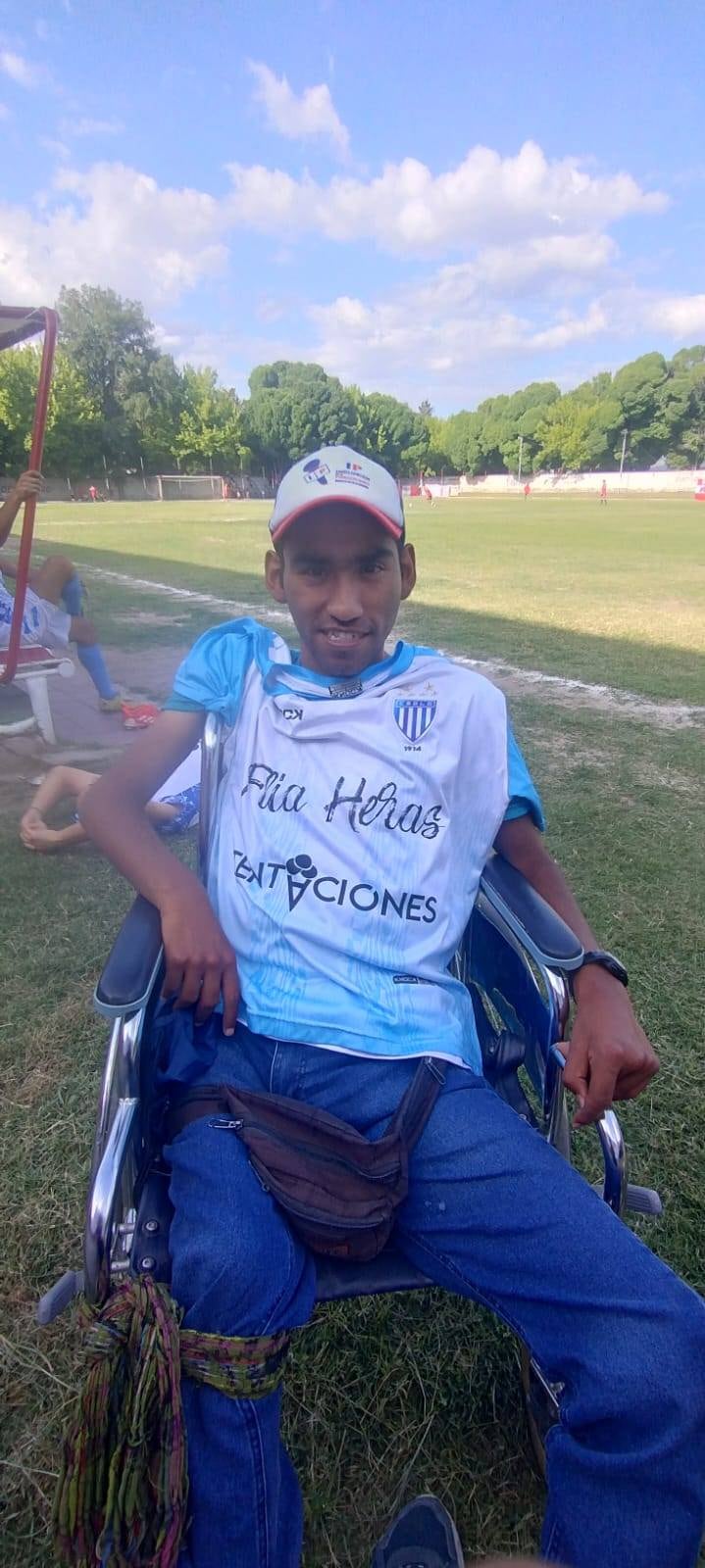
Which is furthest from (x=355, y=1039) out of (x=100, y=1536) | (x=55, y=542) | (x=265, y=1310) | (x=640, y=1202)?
(x=55, y=542)

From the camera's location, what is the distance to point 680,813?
12.2ft

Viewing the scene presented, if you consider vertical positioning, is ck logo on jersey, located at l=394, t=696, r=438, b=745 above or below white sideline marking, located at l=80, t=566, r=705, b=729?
above

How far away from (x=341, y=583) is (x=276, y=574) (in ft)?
0.56

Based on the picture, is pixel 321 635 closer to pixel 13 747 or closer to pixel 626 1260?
pixel 626 1260

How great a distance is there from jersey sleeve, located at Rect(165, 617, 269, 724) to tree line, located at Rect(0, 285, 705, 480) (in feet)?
152

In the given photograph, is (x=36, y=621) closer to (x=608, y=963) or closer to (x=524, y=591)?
(x=608, y=963)

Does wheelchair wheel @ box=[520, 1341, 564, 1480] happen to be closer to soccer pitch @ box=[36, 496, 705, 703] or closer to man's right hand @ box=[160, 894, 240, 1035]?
man's right hand @ box=[160, 894, 240, 1035]

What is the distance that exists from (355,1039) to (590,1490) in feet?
1.96

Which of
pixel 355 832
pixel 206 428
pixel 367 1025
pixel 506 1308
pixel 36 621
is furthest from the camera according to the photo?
pixel 206 428

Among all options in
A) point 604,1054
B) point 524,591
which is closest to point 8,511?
point 604,1054

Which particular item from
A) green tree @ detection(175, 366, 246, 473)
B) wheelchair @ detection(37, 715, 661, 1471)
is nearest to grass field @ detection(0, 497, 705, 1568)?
wheelchair @ detection(37, 715, 661, 1471)

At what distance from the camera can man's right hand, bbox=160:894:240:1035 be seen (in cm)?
129

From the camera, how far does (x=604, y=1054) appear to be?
1.23 metres

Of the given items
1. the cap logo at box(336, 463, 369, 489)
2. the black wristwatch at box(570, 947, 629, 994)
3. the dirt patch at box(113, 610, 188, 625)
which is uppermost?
the cap logo at box(336, 463, 369, 489)
